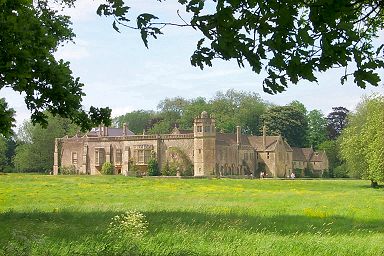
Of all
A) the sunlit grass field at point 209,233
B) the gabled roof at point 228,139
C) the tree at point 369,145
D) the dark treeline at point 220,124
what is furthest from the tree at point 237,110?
the sunlit grass field at point 209,233

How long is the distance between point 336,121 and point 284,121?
65.4 feet

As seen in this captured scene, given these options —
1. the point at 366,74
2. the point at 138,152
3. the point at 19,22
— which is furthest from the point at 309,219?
the point at 138,152

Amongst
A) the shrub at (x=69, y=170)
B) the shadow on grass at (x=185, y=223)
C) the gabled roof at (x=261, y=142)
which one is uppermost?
the gabled roof at (x=261, y=142)

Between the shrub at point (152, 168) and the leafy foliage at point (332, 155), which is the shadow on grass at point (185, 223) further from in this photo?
the leafy foliage at point (332, 155)

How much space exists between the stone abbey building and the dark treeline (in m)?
5.06

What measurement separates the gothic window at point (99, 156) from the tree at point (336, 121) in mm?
55529

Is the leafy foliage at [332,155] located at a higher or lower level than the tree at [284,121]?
lower

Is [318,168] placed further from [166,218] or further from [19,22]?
[19,22]

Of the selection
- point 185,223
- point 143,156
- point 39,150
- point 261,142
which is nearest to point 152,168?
point 143,156

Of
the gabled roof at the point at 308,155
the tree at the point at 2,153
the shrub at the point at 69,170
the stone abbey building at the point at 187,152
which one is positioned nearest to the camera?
the stone abbey building at the point at 187,152

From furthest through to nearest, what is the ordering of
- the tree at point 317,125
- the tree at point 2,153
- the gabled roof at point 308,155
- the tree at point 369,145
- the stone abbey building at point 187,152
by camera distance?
the tree at point 317,125, the gabled roof at point 308,155, the tree at point 2,153, the stone abbey building at point 187,152, the tree at point 369,145

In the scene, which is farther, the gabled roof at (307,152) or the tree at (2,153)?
the gabled roof at (307,152)

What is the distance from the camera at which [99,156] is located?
276ft

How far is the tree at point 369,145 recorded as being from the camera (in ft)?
160
